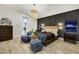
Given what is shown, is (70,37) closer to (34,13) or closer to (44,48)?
(44,48)

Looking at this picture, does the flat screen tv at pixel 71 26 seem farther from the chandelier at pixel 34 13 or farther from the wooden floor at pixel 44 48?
the chandelier at pixel 34 13

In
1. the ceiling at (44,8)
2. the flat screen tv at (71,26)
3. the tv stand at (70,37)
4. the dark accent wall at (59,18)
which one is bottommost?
the tv stand at (70,37)

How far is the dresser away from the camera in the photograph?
221cm

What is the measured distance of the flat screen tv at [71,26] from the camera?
7.20ft

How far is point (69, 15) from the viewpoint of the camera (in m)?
2.18

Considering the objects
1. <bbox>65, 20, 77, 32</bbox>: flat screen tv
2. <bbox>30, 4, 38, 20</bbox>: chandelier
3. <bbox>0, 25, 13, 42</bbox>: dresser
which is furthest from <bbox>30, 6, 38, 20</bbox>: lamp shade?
<bbox>65, 20, 77, 32</bbox>: flat screen tv

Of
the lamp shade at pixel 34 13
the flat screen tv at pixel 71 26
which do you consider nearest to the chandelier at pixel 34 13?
the lamp shade at pixel 34 13

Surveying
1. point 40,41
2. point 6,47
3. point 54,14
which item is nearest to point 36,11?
point 54,14

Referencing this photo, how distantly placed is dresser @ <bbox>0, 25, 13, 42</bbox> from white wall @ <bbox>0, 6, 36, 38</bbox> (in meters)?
0.08

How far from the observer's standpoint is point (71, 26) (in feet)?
7.27

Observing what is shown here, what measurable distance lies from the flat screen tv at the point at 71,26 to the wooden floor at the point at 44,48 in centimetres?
29

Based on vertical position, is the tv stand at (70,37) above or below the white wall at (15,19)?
below

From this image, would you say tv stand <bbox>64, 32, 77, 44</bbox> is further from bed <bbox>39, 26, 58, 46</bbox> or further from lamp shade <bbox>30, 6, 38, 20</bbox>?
lamp shade <bbox>30, 6, 38, 20</bbox>

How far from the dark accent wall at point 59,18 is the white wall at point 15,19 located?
0.19 m
